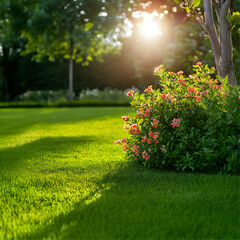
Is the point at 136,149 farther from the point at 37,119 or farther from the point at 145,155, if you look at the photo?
the point at 37,119

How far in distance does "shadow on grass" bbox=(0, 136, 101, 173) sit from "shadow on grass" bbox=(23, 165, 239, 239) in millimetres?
1437

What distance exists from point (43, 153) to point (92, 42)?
17543 millimetres

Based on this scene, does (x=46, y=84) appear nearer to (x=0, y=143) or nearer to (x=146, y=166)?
(x=0, y=143)

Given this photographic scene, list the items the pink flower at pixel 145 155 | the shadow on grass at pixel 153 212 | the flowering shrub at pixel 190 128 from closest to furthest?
the shadow on grass at pixel 153 212, the flowering shrub at pixel 190 128, the pink flower at pixel 145 155

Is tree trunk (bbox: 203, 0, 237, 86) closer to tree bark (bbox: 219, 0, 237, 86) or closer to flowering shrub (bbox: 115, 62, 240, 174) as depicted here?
tree bark (bbox: 219, 0, 237, 86)

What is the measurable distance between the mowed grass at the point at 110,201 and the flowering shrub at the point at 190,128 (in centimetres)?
24

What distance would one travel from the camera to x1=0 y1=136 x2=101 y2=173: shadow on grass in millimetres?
5206

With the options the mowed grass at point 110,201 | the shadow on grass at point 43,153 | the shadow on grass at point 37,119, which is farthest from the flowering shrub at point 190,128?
the shadow on grass at point 37,119

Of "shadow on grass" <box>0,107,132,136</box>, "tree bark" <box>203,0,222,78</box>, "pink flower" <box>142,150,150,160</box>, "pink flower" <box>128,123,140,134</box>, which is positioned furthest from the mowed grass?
"shadow on grass" <box>0,107,132,136</box>

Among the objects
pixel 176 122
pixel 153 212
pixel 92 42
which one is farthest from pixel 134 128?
pixel 92 42

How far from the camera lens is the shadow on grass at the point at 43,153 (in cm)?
521

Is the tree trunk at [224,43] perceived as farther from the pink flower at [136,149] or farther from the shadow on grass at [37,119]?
the shadow on grass at [37,119]

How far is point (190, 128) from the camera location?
15.2ft

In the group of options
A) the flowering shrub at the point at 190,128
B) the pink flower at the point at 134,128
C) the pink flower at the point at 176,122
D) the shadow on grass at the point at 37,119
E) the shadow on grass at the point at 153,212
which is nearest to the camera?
the shadow on grass at the point at 153,212
